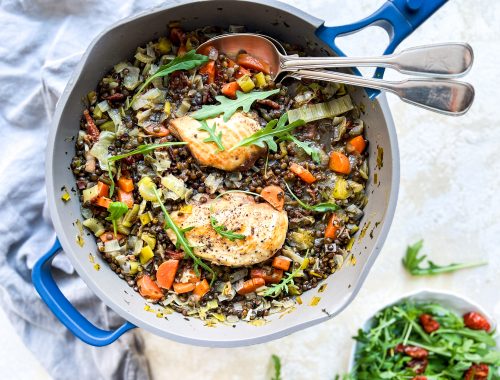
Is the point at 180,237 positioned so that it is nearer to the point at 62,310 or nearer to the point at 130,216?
the point at 130,216

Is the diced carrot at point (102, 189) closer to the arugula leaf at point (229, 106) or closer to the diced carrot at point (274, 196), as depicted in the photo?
the arugula leaf at point (229, 106)

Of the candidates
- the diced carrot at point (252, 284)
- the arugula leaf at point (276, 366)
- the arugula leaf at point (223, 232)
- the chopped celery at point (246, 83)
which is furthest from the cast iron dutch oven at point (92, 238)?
the arugula leaf at point (276, 366)

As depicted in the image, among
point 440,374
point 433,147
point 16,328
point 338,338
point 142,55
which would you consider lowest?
point 16,328

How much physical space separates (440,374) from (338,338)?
789 millimetres

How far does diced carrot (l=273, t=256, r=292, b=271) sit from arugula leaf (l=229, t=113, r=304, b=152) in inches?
27.9

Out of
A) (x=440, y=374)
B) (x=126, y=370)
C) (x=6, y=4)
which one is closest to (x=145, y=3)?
(x=6, y=4)

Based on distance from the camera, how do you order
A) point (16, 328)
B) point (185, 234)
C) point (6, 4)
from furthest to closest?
point (16, 328) → point (6, 4) → point (185, 234)

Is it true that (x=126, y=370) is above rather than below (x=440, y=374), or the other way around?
below

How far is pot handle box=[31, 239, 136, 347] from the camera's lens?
12.2 ft

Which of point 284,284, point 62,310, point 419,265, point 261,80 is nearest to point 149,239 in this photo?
point 62,310

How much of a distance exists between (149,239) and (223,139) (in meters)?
0.80

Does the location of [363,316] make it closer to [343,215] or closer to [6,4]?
[343,215]

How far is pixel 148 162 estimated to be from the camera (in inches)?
155

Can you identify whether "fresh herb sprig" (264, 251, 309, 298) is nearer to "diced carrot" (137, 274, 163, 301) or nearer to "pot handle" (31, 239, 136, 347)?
"diced carrot" (137, 274, 163, 301)
